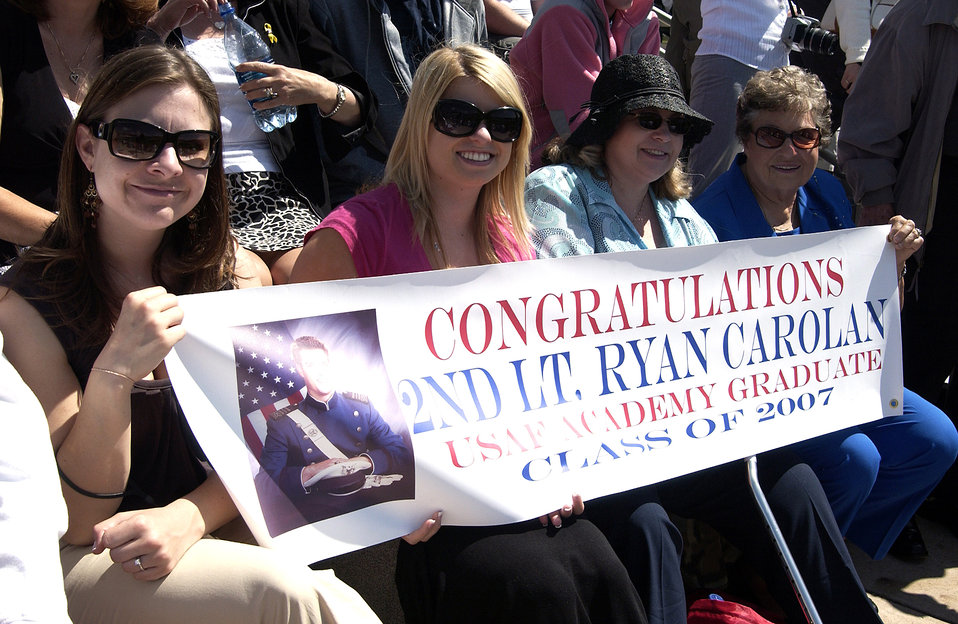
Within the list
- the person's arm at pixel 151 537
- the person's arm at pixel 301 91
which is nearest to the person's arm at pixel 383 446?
the person's arm at pixel 151 537

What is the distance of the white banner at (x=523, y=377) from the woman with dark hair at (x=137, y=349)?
0.45 ft

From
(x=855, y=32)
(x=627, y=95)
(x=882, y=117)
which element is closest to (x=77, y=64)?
(x=627, y=95)

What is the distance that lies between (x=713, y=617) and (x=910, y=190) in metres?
2.28

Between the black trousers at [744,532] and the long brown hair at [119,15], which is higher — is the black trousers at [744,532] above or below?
below

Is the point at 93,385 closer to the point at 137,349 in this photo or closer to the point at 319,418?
the point at 137,349

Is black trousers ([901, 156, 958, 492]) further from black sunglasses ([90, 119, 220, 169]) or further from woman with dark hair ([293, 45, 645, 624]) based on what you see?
A: black sunglasses ([90, 119, 220, 169])

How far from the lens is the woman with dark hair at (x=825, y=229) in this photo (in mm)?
3045

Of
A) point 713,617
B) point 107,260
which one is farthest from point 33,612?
point 713,617

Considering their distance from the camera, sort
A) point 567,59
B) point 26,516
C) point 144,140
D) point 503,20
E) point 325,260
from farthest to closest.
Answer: point 503,20
point 567,59
point 325,260
point 144,140
point 26,516

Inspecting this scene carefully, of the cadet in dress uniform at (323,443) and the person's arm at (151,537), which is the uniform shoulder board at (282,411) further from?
the person's arm at (151,537)

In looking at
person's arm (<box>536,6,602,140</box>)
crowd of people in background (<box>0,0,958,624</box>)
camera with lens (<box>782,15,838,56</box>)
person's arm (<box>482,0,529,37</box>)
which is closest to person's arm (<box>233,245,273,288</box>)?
crowd of people in background (<box>0,0,958,624</box>)

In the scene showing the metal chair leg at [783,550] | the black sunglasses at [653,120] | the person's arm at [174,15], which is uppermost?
the person's arm at [174,15]

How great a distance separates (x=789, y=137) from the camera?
3.56 m

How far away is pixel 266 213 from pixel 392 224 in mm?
675
